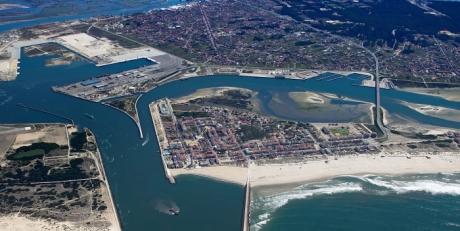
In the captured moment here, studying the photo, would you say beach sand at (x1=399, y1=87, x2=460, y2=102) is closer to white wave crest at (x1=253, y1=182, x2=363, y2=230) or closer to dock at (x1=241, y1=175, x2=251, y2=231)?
white wave crest at (x1=253, y1=182, x2=363, y2=230)

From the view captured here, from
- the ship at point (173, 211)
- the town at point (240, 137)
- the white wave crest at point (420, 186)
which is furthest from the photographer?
the town at point (240, 137)

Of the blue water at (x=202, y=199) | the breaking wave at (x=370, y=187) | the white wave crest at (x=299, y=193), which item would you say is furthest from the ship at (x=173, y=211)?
the white wave crest at (x=299, y=193)

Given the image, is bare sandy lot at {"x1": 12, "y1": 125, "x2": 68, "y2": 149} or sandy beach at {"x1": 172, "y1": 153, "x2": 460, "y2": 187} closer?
sandy beach at {"x1": 172, "y1": 153, "x2": 460, "y2": 187}

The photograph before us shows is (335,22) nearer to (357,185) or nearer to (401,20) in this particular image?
(401,20)

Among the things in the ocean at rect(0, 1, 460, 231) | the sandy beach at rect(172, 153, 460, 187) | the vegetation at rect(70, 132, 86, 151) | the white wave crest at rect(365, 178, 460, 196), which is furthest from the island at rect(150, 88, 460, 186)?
the vegetation at rect(70, 132, 86, 151)

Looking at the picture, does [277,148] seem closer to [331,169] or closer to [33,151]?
[331,169]

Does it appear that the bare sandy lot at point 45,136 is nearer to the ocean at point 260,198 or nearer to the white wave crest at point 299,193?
the ocean at point 260,198

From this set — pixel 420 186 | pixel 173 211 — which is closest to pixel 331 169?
pixel 420 186
